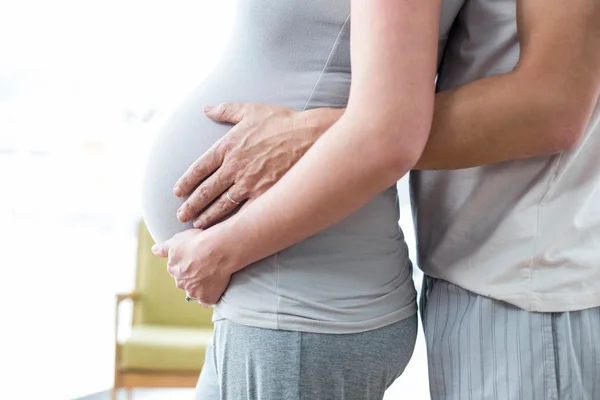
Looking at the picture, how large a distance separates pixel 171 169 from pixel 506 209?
16.9 inches

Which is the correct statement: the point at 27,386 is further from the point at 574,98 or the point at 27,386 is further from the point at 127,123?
the point at 574,98

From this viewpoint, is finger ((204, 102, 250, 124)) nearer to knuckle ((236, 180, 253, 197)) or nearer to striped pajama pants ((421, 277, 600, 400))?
knuckle ((236, 180, 253, 197))

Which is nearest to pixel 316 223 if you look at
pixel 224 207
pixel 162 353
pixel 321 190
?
pixel 321 190

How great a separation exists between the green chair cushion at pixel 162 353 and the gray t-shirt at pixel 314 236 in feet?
7.45

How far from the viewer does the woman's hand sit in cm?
79

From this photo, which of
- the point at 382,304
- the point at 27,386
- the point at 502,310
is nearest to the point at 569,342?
the point at 502,310

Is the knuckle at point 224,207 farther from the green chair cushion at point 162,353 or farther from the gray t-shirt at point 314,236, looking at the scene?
the green chair cushion at point 162,353

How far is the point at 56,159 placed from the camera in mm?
3531

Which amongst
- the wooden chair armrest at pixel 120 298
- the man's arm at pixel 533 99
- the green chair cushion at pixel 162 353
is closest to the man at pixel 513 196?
the man's arm at pixel 533 99

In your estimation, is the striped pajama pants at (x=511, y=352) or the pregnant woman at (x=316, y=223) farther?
the striped pajama pants at (x=511, y=352)

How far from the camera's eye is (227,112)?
2.75 feet

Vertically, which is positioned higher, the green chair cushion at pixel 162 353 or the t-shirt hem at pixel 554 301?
the t-shirt hem at pixel 554 301

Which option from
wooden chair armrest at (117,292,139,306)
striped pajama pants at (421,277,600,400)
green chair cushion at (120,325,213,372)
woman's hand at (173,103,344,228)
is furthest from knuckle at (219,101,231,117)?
wooden chair armrest at (117,292,139,306)

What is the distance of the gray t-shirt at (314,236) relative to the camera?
0.79 m
